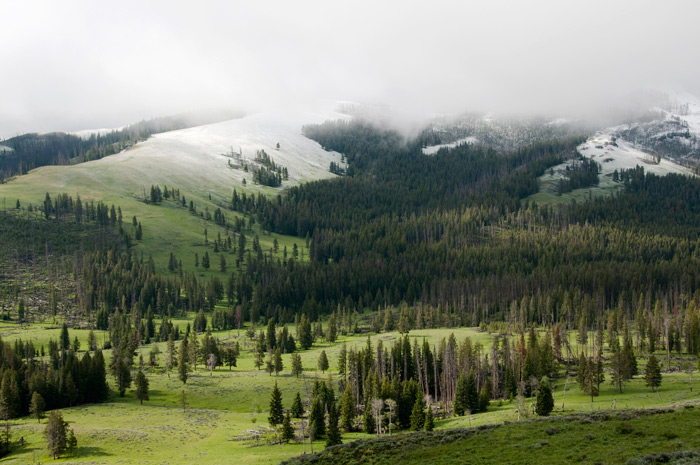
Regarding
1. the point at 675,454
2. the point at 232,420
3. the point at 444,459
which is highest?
the point at 675,454

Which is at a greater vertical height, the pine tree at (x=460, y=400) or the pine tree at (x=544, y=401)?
the pine tree at (x=544, y=401)

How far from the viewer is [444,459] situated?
160 ft

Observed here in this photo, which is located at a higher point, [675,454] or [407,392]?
[675,454]

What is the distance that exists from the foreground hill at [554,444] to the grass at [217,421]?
13.7 inches

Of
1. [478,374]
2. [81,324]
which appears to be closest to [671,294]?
[478,374]

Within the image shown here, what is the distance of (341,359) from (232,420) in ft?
108

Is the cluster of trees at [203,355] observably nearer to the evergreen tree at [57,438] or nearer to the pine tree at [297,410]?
the pine tree at [297,410]

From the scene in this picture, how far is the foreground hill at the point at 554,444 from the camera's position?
41.5 metres

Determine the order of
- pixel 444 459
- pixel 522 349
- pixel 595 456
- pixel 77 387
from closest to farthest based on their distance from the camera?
pixel 595 456 → pixel 444 459 → pixel 77 387 → pixel 522 349

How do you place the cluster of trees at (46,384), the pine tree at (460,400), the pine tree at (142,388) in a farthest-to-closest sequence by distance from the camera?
the pine tree at (142,388), the cluster of trees at (46,384), the pine tree at (460,400)

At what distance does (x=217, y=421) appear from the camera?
96.4 metres

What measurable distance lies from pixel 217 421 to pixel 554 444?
2651 inches

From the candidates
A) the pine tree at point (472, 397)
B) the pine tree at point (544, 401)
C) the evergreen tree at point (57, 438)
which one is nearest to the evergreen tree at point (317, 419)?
the pine tree at point (472, 397)

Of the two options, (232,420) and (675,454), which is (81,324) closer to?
(232,420)
